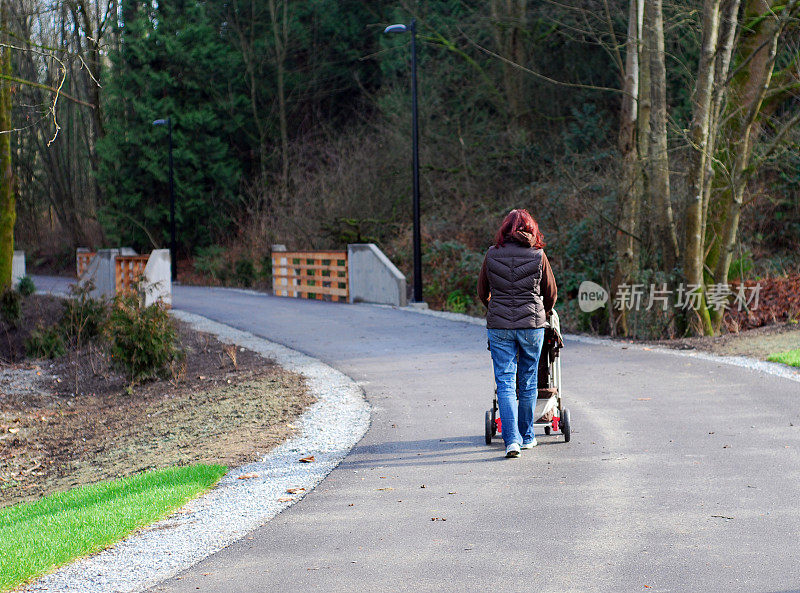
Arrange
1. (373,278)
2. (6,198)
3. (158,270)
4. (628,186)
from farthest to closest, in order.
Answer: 1. (373,278)
2. (6,198)
3. (158,270)
4. (628,186)

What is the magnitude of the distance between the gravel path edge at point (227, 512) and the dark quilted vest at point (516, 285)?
1.79 metres

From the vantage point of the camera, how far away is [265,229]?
32781 mm

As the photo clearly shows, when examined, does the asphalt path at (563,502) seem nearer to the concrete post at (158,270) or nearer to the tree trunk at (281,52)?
the concrete post at (158,270)

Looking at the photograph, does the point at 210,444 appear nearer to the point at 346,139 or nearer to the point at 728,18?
the point at 728,18

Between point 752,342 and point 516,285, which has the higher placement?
point 516,285

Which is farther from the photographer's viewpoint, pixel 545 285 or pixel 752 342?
pixel 752 342

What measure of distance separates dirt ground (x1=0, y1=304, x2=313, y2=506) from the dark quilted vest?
2.42 meters

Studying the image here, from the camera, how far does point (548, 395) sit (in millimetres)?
7793

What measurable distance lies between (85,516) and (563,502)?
3.08 metres

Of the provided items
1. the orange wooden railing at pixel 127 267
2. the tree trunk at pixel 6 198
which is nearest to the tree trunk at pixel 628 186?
the orange wooden railing at pixel 127 267

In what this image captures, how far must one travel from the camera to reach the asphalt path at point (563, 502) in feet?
15.8

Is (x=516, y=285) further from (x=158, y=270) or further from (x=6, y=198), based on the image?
(x=6, y=198)

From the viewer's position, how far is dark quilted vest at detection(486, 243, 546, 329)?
733cm


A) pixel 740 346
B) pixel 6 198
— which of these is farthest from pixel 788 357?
pixel 6 198
